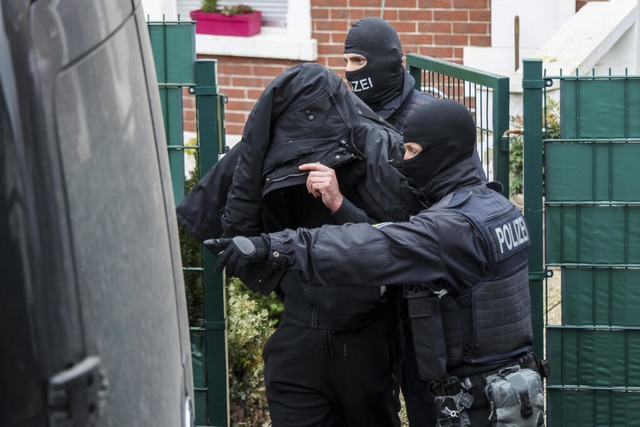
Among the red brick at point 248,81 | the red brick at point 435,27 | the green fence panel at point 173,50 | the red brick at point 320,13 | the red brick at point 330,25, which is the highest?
the green fence panel at point 173,50

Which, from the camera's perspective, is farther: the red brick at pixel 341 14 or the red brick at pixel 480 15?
the red brick at pixel 341 14

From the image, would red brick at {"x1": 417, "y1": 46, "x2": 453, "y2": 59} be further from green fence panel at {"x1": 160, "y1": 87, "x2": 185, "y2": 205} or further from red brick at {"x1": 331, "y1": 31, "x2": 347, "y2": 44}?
green fence panel at {"x1": 160, "y1": 87, "x2": 185, "y2": 205}

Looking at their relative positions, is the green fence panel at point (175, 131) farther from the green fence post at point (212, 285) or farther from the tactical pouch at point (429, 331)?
the tactical pouch at point (429, 331)

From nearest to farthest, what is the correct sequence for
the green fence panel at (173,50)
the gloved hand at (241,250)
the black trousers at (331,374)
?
the gloved hand at (241,250)
the black trousers at (331,374)
the green fence panel at (173,50)

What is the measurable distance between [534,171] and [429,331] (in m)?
1.03

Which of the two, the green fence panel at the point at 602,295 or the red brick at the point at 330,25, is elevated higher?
the red brick at the point at 330,25

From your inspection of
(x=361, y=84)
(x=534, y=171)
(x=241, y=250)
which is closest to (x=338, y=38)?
(x=361, y=84)

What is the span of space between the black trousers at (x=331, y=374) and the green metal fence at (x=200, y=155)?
1.72ft

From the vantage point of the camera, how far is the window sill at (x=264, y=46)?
30.0 ft

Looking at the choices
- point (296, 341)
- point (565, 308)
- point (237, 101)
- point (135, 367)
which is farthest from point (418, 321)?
point (237, 101)

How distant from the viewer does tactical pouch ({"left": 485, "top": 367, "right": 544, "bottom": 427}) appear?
11.9ft

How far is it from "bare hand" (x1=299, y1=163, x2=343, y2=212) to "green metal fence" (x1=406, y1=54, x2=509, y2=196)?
83 cm

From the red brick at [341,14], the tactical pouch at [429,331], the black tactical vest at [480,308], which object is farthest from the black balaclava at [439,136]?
the red brick at [341,14]

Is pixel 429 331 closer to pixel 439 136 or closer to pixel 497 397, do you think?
pixel 497 397
